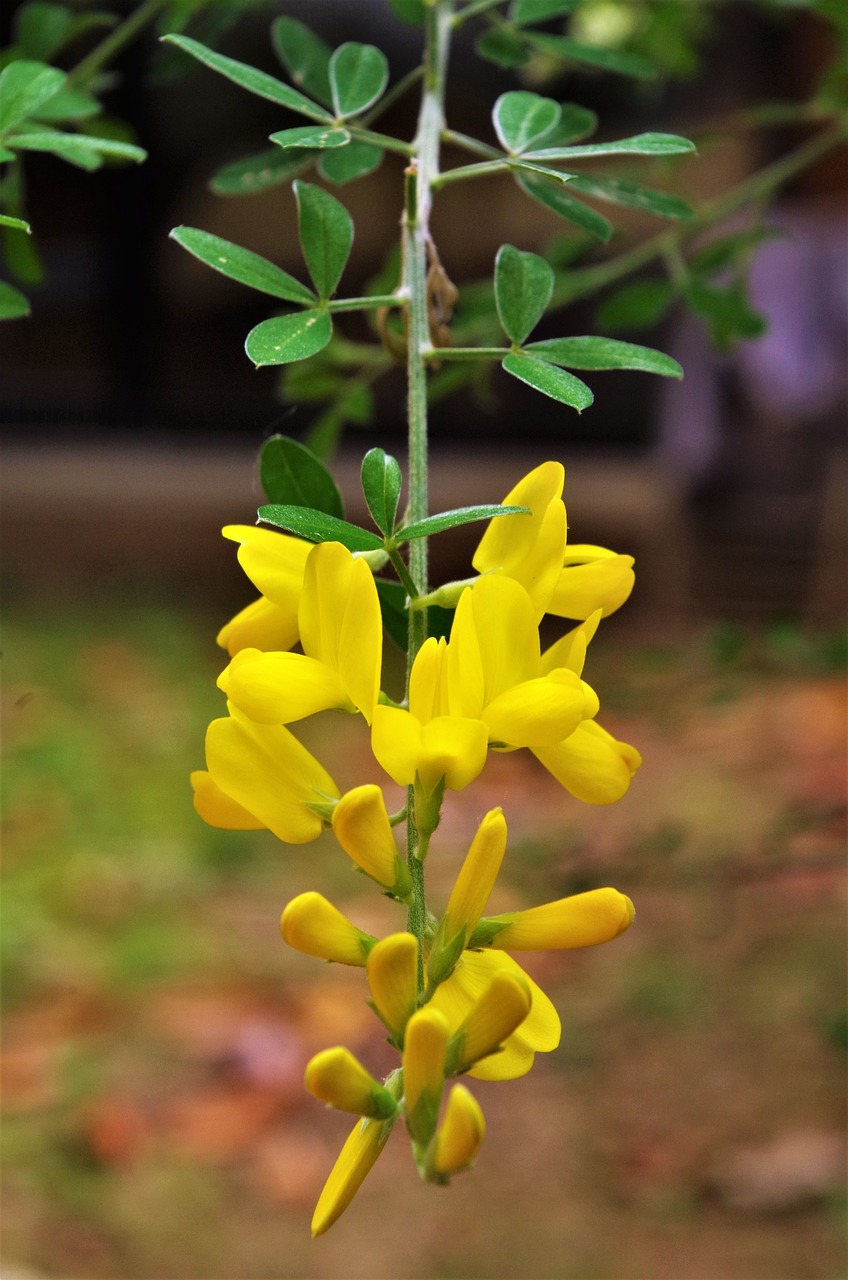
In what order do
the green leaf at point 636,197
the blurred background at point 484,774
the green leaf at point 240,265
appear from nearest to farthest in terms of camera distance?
the green leaf at point 240,265
the green leaf at point 636,197
the blurred background at point 484,774

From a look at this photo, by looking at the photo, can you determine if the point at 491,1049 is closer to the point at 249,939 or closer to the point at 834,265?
the point at 249,939

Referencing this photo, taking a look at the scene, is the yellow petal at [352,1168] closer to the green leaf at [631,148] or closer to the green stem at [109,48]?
the green leaf at [631,148]

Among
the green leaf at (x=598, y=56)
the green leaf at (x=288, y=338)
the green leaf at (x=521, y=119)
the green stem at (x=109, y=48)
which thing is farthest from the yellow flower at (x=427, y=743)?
the green stem at (x=109, y=48)

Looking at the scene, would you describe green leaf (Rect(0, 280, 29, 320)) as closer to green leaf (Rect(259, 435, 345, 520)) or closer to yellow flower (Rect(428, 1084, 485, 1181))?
green leaf (Rect(259, 435, 345, 520))

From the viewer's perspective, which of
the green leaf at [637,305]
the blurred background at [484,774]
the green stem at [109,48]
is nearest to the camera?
the green stem at [109,48]

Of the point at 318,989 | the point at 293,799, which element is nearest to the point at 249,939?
the point at 318,989

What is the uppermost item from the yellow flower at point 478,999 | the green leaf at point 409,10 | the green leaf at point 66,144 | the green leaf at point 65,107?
the green leaf at point 409,10

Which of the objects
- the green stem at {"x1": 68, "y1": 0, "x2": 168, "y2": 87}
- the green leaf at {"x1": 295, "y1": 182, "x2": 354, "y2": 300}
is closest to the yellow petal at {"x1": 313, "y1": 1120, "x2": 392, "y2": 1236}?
the green leaf at {"x1": 295, "y1": 182, "x2": 354, "y2": 300}
